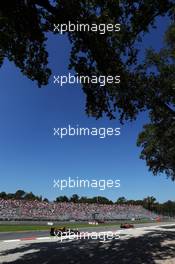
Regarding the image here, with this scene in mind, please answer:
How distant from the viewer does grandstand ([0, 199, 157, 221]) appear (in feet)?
188

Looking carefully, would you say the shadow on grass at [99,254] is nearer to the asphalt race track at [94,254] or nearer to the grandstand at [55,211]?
the asphalt race track at [94,254]

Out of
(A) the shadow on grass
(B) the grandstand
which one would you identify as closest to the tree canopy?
(A) the shadow on grass

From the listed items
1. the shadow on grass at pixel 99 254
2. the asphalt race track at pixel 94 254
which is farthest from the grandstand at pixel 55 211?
the asphalt race track at pixel 94 254

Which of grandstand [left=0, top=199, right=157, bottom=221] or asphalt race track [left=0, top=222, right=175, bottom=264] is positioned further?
grandstand [left=0, top=199, right=157, bottom=221]

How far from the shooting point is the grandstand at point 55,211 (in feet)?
188

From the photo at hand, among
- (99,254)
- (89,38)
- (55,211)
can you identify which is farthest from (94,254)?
(55,211)

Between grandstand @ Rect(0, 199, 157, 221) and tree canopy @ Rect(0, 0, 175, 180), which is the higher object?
tree canopy @ Rect(0, 0, 175, 180)

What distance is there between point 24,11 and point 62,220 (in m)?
54.7

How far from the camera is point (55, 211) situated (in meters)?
65.4

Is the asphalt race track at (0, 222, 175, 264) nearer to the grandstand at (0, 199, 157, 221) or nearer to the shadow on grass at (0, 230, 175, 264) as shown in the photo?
the shadow on grass at (0, 230, 175, 264)

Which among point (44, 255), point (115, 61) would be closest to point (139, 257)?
point (44, 255)

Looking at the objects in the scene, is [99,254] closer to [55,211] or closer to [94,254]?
[94,254]

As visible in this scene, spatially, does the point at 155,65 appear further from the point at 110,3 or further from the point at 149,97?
→ the point at 110,3

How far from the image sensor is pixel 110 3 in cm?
1381
